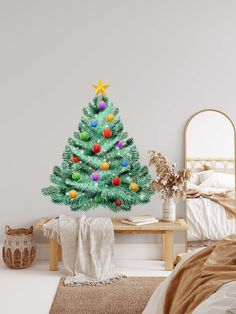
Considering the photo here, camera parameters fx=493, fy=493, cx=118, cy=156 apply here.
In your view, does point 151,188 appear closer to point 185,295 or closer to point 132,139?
point 132,139

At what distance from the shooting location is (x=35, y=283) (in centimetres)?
425

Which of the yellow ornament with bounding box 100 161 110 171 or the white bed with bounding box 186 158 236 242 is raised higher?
the yellow ornament with bounding box 100 161 110 171

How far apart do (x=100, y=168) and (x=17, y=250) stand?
1163mm

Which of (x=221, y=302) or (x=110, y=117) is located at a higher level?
(x=110, y=117)

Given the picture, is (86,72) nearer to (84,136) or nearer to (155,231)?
(84,136)

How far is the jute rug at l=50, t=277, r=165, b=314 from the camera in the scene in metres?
3.53

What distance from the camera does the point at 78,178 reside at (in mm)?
5066

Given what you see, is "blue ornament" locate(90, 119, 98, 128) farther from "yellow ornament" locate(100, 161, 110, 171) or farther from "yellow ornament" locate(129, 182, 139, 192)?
"yellow ornament" locate(129, 182, 139, 192)

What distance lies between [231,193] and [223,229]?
38 cm

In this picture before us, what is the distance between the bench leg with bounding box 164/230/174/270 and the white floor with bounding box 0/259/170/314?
0.08 meters

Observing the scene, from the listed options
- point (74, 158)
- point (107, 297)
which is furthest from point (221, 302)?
point (74, 158)

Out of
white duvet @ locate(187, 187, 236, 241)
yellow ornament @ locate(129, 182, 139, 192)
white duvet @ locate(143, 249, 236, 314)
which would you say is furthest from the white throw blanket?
white duvet @ locate(143, 249, 236, 314)

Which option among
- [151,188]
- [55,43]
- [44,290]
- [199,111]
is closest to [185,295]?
[44,290]

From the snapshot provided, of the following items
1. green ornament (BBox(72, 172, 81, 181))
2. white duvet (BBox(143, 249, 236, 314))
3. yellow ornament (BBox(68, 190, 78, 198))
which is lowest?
white duvet (BBox(143, 249, 236, 314))
